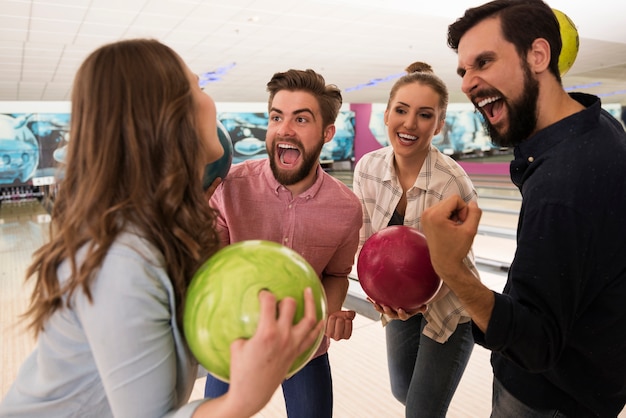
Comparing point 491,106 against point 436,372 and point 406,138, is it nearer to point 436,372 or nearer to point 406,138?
point 406,138

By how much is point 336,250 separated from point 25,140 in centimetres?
1088

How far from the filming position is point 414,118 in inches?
66.0

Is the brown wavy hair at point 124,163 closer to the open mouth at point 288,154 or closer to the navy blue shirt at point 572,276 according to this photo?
the navy blue shirt at point 572,276

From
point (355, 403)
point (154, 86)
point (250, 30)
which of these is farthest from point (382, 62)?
point (154, 86)

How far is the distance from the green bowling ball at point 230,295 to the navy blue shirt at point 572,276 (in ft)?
1.41

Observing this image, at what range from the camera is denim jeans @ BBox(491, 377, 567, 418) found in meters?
1.03

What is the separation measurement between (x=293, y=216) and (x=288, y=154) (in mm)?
203

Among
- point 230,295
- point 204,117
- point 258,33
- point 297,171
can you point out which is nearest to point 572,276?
point 230,295

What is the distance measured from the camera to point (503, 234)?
18.7 ft

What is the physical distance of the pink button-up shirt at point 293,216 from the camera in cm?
148

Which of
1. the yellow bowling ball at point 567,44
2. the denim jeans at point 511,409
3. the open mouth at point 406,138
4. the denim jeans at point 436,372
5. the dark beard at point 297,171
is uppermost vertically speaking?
the yellow bowling ball at point 567,44

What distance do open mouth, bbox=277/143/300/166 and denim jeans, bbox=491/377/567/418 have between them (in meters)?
0.85

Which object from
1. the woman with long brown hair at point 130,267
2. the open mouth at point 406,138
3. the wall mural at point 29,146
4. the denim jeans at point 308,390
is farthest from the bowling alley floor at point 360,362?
the wall mural at point 29,146

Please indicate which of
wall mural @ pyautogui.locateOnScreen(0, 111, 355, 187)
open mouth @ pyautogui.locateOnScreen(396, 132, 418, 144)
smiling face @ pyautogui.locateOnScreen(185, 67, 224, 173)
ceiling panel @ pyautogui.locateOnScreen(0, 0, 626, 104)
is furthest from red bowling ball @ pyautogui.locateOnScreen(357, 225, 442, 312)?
wall mural @ pyautogui.locateOnScreen(0, 111, 355, 187)
